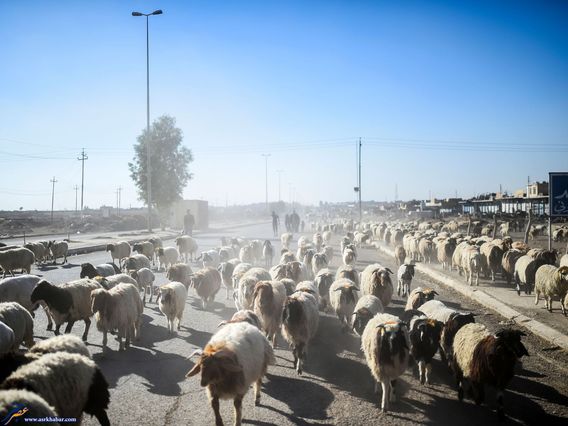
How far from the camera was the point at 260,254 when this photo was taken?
755 inches

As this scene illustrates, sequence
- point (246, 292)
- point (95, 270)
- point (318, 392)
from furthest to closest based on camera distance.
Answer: point (95, 270) → point (246, 292) → point (318, 392)

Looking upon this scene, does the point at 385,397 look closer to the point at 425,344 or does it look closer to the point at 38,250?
the point at 425,344

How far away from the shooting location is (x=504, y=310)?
950 cm

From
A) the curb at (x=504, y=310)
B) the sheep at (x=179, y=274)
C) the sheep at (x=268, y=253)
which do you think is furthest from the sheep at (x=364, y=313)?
the sheep at (x=268, y=253)

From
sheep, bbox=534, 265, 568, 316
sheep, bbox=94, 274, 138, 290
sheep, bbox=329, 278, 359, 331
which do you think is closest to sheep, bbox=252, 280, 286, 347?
sheep, bbox=329, 278, 359, 331

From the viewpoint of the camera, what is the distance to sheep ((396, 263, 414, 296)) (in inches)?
466

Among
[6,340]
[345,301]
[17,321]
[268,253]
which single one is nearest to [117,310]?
[17,321]

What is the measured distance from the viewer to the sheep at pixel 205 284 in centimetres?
1076

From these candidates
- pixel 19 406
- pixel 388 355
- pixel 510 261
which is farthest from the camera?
pixel 510 261

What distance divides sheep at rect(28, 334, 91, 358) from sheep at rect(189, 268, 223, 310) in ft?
18.9

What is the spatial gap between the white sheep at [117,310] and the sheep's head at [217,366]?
3.75m

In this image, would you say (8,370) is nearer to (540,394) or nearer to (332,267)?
(540,394)

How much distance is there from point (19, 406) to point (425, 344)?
553 cm

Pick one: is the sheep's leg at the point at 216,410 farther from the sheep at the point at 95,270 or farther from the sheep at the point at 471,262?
the sheep at the point at 471,262
